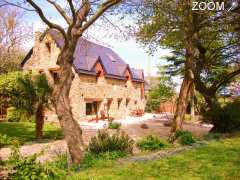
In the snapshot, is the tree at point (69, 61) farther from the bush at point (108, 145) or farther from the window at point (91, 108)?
the window at point (91, 108)

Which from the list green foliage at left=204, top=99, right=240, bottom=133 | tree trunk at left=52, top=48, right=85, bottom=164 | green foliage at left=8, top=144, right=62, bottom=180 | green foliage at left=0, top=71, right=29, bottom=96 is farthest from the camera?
green foliage at left=0, top=71, right=29, bottom=96

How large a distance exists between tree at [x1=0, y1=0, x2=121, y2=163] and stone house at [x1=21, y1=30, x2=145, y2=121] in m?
18.9

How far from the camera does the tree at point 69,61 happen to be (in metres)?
9.79

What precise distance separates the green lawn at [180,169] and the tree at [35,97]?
443 inches

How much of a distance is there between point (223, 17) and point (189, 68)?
2802 mm

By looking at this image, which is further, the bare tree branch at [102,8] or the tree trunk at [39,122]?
the tree trunk at [39,122]

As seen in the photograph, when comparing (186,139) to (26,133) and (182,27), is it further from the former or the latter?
(26,133)

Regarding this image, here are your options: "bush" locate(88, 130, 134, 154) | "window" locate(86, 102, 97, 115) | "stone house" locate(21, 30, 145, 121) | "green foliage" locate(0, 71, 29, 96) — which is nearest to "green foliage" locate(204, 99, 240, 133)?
"bush" locate(88, 130, 134, 154)

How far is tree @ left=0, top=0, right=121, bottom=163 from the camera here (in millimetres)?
9789

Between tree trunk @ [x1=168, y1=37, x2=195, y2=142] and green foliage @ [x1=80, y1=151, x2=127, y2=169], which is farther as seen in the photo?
tree trunk @ [x1=168, y1=37, x2=195, y2=142]

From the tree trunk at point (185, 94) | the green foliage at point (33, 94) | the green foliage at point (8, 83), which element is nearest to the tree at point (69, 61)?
the tree trunk at point (185, 94)

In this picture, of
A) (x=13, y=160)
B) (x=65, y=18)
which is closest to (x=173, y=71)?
(x=65, y=18)

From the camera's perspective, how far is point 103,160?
9.09 metres

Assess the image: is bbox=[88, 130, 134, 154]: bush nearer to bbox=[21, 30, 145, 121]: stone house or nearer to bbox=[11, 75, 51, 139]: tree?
bbox=[11, 75, 51, 139]: tree
